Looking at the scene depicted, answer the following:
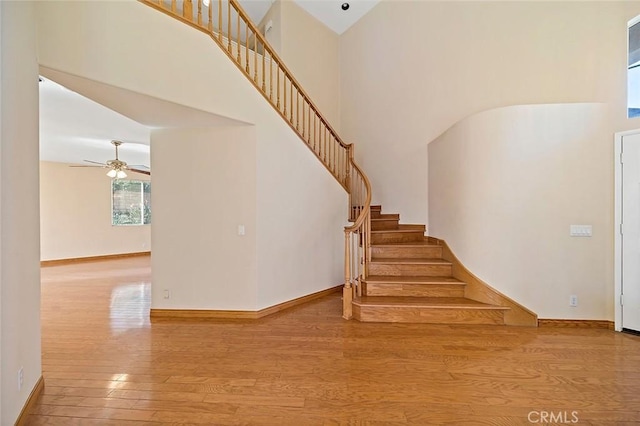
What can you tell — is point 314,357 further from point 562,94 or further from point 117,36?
point 562,94

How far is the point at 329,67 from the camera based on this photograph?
20.4 ft

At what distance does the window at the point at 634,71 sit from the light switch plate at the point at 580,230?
124 cm

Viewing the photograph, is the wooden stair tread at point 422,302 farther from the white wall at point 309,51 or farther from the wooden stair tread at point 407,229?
the white wall at point 309,51

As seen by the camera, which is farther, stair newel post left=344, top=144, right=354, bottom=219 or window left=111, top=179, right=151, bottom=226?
window left=111, top=179, right=151, bottom=226

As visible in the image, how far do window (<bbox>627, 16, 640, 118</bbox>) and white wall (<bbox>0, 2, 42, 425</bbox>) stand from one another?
5202 mm

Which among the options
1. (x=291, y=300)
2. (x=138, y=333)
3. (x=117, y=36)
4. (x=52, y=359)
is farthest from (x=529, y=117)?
(x=52, y=359)

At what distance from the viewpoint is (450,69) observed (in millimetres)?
4715

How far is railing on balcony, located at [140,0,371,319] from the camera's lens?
124 inches

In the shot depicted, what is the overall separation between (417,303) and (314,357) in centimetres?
145

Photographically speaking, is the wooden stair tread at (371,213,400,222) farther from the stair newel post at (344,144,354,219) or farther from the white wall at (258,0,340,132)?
the white wall at (258,0,340,132)

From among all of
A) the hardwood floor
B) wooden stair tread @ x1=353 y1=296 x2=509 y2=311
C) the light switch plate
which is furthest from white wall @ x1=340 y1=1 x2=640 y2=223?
the hardwood floor

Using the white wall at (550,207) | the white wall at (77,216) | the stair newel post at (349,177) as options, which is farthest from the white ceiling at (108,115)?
the white wall at (550,207)

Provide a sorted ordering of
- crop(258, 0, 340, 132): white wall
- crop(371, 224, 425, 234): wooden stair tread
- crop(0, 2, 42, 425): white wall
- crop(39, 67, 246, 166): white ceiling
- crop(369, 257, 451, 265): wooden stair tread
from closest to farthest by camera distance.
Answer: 1. crop(0, 2, 42, 425): white wall
2. crop(39, 67, 246, 166): white ceiling
3. crop(369, 257, 451, 265): wooden stair tread
4. crop(371, 224, 425, 234): wooden stair tread
5. crop(258, 0, 340, 132): white wall

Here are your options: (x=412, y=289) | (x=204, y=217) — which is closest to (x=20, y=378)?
(x=204, y=217)
